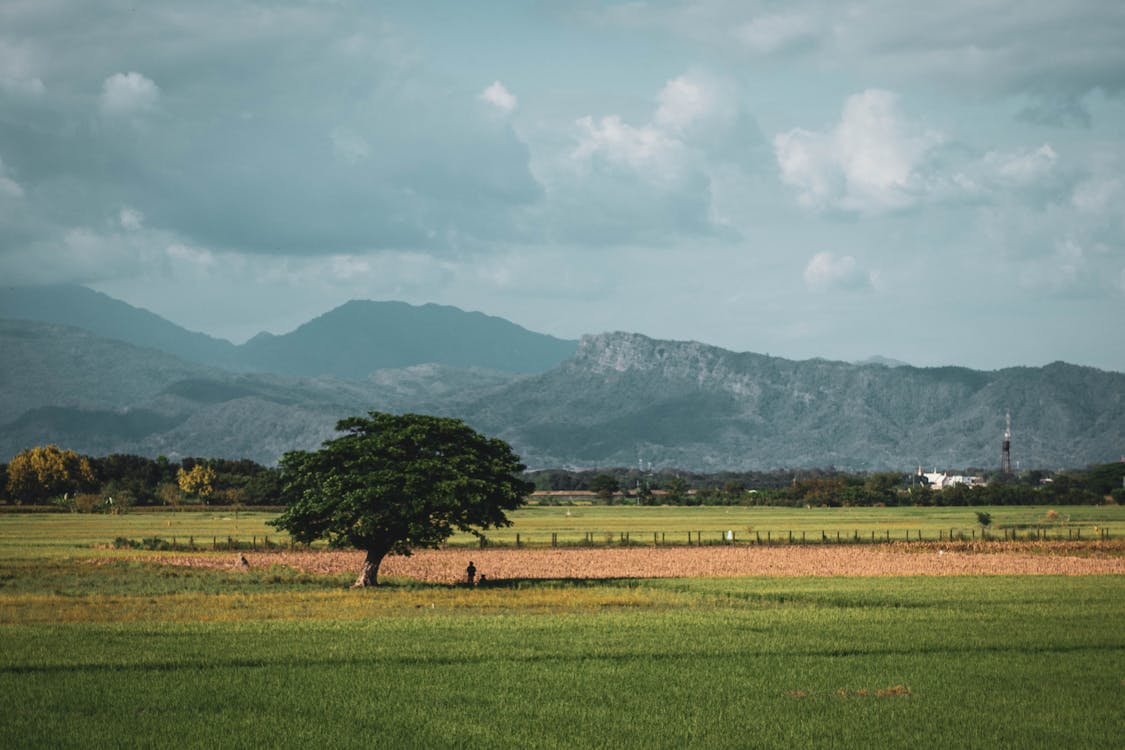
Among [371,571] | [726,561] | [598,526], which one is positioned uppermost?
[371,571]

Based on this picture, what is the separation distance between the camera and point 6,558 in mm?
69562

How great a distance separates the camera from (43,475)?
172875 millimetres

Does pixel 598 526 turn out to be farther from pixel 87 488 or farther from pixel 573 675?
pixel 87 488

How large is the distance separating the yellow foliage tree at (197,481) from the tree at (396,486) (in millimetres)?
134104

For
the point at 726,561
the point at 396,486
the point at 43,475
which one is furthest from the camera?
the point at 43,475

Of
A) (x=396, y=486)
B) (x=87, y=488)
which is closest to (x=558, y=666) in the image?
(x=396, y=486)

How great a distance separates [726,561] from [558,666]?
4199 centimetres

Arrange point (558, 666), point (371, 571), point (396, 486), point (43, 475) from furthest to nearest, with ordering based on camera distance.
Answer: point (43, 475) → point (396, 486) → point (371, 571) → point (558, 666)

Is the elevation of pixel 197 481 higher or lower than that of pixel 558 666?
higher

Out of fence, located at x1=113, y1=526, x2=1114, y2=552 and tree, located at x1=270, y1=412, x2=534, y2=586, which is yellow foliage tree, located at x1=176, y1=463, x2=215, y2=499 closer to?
fence, located at x1=113, y1=526, x2=1114, y2=552

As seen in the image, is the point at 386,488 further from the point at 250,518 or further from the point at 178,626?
the point at 250,518

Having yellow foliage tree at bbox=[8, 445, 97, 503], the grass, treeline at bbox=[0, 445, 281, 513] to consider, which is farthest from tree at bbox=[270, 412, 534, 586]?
yellow foliage tree at bbox=[8, 445, 97, 503]

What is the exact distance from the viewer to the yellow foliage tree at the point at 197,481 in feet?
619

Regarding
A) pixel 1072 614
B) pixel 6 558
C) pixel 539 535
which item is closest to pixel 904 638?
pixel 1072 614
